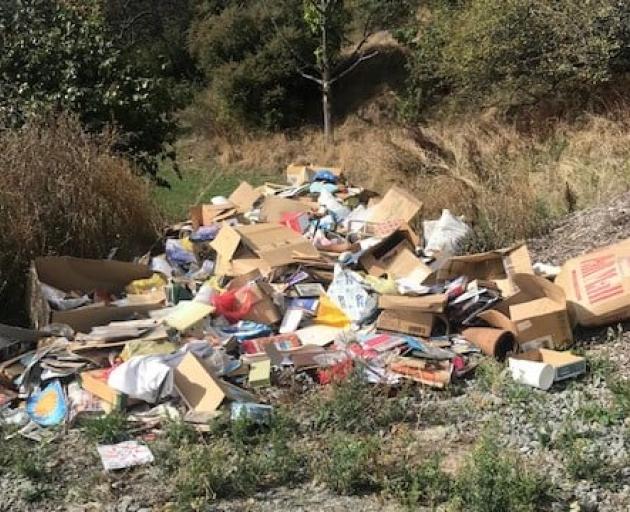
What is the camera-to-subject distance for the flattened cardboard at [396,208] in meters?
6.46

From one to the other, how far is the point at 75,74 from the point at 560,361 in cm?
555

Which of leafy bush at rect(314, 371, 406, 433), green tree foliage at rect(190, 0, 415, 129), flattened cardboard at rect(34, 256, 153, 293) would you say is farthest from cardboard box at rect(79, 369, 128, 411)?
green tree foliage at rect(190, 0, 415, 129)

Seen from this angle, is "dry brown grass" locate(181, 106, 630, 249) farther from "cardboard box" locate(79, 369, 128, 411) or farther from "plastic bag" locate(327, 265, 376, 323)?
"cardboard box" locate(79, 369, 128, 411)

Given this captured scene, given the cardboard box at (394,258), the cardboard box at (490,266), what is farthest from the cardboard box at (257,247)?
the cardboard box at (490,266)

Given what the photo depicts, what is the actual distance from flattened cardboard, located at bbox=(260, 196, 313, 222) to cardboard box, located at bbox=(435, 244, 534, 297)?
1.99 metres

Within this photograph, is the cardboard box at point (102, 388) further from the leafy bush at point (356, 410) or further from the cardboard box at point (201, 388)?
the leafy bush at point (356, 410)

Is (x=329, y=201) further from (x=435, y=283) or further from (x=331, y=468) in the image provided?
(x=331, y=468)

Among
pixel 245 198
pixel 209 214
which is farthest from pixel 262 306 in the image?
pixel 245 198

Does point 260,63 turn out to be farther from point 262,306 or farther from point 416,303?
point 416,303

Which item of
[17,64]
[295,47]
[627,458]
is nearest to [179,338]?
[627,458]

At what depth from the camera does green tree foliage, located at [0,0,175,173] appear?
24.7 ft

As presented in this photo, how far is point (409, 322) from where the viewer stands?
4.50 metres

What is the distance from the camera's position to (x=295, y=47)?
23.8m

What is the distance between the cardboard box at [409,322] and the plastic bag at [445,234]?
1.31m
